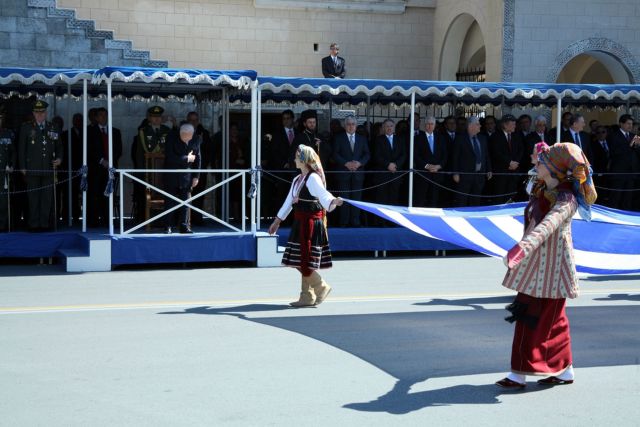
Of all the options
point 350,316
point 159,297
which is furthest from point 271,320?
point 159,297

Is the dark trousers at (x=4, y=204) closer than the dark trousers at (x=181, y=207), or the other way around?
the dark trousers at (x=181, y=207)

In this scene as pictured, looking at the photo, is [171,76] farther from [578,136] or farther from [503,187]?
[578,136]

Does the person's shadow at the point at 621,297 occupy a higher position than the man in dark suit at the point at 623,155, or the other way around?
the man in dark suit at the point at 623,155

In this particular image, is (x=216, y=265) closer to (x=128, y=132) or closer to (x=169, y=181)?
(x=169, y=181)

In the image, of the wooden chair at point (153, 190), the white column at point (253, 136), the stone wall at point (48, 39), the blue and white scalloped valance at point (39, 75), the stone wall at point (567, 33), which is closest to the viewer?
the blue and white scalloped valance at point (39, 75)

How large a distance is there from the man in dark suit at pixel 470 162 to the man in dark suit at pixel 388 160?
902 mm

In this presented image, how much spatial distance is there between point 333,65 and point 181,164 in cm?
849

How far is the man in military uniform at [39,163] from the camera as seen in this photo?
14.7 meters

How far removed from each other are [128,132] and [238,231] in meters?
8.01

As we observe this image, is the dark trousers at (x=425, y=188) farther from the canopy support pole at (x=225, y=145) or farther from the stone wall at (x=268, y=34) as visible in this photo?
the stone wall at (x=268, y=34)

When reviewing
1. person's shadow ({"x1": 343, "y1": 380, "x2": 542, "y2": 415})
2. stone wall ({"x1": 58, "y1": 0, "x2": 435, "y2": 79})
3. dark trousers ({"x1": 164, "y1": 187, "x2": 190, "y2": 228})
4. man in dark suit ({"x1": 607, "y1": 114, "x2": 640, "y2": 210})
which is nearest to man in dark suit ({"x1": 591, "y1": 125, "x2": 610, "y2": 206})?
man in dark suit ({"x1": 607, "y1": 114, "x2": 640, "y2": 210})

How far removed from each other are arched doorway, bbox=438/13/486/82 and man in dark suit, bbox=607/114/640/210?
698cm

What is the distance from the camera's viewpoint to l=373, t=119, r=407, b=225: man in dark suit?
16.1 metres

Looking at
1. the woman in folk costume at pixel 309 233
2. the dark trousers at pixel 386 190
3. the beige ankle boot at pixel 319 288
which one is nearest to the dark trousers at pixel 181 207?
the dark trousers at pixel 386 190
